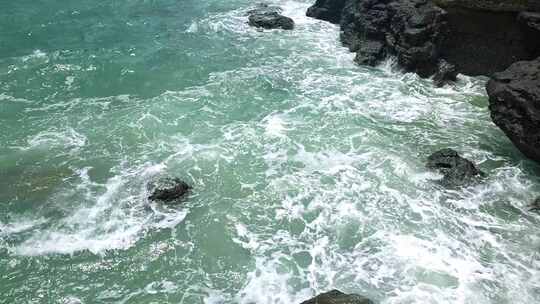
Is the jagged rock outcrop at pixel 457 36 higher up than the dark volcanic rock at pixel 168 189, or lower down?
higher up

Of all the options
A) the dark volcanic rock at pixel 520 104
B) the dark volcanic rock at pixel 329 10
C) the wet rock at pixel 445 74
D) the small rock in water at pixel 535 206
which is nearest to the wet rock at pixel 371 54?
the wet rock at pixel 445 74

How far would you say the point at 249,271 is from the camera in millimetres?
14086

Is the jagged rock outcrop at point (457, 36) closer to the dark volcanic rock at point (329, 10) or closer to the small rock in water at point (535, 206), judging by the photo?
the dark volcanic rock at point (329, 10)

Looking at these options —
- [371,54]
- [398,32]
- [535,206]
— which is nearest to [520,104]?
[535,206]

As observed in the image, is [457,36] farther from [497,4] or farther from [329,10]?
[329,10]

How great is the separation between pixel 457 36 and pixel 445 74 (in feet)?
8.79

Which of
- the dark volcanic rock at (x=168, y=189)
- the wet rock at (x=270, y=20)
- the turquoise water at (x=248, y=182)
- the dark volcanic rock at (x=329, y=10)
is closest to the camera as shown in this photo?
the turquoise water at (x=248, y=182)

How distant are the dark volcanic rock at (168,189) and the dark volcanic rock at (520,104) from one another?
12.8 metres

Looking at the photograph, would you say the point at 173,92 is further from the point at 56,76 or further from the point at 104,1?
the point at 104,1

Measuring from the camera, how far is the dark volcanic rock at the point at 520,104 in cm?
1741

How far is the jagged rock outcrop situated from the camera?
76.7 ft

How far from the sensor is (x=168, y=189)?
1645cm

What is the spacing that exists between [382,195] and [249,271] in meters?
5.95

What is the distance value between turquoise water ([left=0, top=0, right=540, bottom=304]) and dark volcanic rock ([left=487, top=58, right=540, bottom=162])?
124 cm
